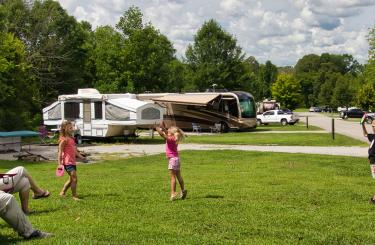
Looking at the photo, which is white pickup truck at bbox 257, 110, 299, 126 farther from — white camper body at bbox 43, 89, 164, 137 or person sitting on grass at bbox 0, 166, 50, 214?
person sitting on grass at bbox 0, 166, 50, 214

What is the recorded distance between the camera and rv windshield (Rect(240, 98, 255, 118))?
38.6 metres

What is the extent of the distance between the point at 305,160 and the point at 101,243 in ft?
40.0

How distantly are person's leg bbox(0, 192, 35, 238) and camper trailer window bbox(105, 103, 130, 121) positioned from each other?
22043mm

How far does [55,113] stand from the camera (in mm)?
31109

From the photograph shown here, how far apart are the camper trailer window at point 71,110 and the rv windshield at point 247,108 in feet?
44.3

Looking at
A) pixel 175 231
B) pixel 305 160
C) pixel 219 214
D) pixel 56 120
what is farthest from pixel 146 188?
pixel 56 120

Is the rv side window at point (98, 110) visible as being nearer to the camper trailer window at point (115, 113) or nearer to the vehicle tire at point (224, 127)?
the camper trailer window at point (115, 113)

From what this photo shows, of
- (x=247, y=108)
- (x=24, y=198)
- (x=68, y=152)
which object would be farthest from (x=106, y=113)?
(x=24, y=198)

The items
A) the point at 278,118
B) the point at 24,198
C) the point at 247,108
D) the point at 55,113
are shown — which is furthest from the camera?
the point at 278,118

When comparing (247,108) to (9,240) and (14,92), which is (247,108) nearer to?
(14,92)

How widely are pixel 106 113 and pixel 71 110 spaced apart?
2.74 metres

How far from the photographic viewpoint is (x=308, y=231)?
636 cm

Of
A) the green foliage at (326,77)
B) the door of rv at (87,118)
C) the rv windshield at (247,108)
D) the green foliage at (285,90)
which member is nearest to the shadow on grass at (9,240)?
the door of rv at (87,118)

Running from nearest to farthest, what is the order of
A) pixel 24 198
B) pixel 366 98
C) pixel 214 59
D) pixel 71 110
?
pixel 24 198 → pixel 71 110 → pixel 214 59 → pixel 366 98
